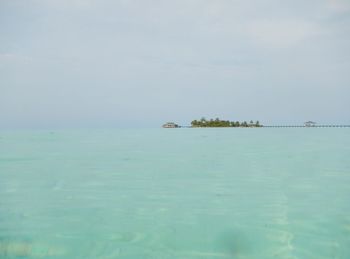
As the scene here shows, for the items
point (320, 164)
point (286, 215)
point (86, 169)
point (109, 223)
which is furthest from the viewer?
point (320, 164)

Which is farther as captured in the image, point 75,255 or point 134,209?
point 134,209

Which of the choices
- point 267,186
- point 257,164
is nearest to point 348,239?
point 267,186

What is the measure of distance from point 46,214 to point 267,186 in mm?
6903

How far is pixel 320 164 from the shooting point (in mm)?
17188

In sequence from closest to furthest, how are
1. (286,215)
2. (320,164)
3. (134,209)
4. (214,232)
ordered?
(214,232)
(286,215)
(134,209)
(320,164)

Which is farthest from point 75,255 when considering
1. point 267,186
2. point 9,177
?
point 9,177

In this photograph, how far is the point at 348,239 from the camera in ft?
20.3

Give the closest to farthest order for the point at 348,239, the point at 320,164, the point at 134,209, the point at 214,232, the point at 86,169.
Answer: the point at 348,239
the point at 214,232
the point at 134,209
the point at 86,169
the point at 320,164

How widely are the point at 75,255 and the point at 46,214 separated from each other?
103 inches

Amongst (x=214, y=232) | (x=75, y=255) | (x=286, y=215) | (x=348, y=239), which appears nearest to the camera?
(x=75, y=255)

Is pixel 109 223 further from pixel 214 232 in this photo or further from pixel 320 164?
pixel 320 164

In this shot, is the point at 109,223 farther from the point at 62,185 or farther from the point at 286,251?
the point at 62,185

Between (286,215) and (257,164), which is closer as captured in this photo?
(286,215)

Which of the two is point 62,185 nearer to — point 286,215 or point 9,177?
point 9,177
